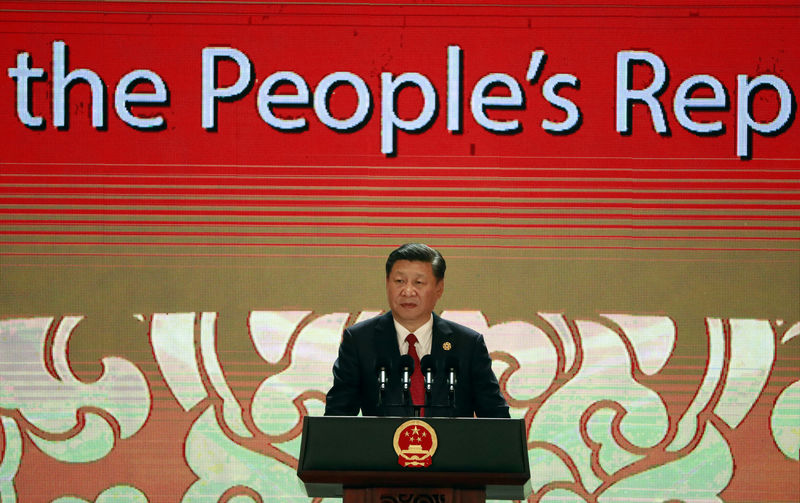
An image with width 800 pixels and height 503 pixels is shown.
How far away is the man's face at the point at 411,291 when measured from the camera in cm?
321

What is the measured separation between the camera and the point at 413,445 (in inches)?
105

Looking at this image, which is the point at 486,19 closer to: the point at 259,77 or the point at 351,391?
the point at 259,77

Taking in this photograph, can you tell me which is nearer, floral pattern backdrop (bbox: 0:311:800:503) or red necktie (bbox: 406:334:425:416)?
red necktie (bbox: 406:334:425:416)

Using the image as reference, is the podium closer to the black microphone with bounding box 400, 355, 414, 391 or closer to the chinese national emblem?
the chinese national emblem

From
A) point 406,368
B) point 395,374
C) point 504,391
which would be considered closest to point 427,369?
point 406,368

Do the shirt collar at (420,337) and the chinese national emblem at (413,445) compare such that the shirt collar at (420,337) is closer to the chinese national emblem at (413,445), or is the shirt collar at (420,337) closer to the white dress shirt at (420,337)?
the white dress shirt at (420,337)

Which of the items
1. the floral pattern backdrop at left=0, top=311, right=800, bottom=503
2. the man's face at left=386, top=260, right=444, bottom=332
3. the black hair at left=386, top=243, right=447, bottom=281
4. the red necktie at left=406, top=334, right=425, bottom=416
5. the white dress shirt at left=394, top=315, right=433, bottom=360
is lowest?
the floral pattern backdrop at left=0, top=311, right=800, bottom=503

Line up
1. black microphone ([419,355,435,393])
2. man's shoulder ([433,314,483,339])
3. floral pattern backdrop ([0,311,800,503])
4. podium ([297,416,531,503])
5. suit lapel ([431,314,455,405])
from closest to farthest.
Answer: podium ([297,416,531,503])
black microphone ([419,355,435,393])
suit lapel ([431,314,455,405])
man's shoulder ([433,314,483,339])
floral pattern backdrop ([0,311,800,503])

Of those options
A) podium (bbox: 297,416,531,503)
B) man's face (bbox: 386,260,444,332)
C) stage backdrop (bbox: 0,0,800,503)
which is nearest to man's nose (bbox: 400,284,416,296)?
man's face (bbox: 386,260,444,332)

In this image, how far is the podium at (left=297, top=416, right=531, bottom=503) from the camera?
266 cm

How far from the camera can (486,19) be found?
4348 millimetres

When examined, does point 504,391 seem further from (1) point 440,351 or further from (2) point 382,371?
(2) point 382,371

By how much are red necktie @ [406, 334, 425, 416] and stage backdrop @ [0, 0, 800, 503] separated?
112 centimetres

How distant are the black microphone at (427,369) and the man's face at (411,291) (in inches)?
11.5
